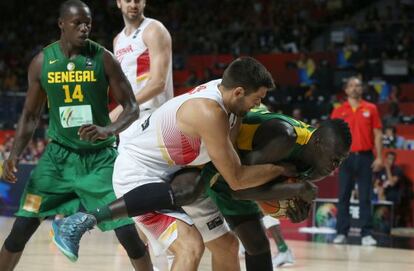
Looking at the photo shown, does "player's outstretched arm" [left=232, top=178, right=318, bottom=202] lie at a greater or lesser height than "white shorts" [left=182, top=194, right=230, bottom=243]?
greater

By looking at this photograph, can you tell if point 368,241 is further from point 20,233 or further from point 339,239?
point 20,233

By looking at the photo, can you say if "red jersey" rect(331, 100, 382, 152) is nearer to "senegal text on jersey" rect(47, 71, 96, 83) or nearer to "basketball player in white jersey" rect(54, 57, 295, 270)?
"senegal text on jersey" rect(47, 71, 96, 83)

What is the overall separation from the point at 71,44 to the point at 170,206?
140 cm

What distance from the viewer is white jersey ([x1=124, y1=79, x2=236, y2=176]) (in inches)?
183

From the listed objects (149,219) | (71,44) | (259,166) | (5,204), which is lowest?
(5,204)

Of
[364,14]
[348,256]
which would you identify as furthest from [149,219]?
[364,14]

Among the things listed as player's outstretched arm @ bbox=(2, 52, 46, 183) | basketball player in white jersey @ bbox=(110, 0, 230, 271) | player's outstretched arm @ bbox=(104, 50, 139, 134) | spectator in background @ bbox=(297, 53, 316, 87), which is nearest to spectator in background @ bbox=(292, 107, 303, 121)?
spectator in background @ bbox=(297, 53, 316, 87)

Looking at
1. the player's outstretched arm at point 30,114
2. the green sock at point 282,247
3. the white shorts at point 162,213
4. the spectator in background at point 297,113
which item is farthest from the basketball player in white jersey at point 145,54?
the spectator in background at point 297,113

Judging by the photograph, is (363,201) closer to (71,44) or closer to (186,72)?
(71,44)

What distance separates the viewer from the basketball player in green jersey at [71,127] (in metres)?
5.40

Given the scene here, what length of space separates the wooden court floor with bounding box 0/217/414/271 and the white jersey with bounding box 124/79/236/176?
2.87 metres

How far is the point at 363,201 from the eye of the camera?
10492mm

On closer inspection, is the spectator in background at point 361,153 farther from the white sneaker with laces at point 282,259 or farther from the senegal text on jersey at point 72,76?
the senegal text on jersey at point 72,76

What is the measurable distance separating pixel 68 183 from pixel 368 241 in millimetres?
5412
